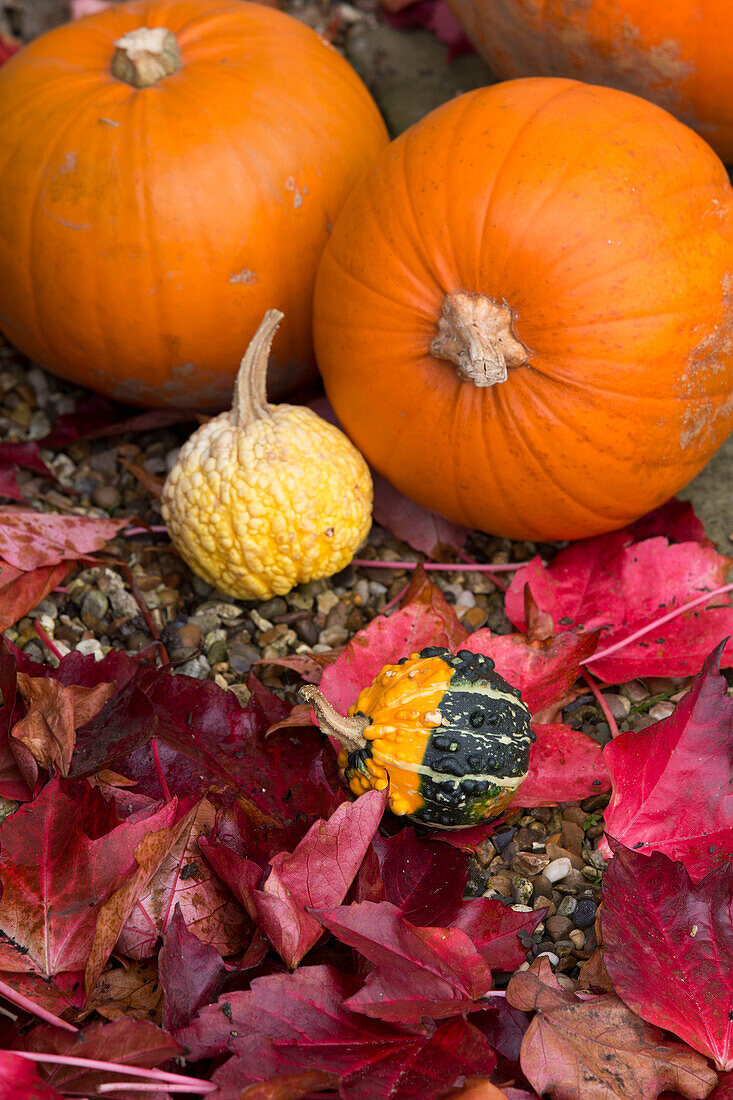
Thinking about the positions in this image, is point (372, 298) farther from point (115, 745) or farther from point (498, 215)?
point (115, 745)

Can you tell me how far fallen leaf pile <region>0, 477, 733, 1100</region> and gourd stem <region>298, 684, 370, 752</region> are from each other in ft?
0.31

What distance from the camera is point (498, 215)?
67.7 inches

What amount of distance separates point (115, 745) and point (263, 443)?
2.07ft

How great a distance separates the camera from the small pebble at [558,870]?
155cm

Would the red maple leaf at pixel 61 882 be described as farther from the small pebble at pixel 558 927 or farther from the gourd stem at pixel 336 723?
the small pebble at pixel 558 927

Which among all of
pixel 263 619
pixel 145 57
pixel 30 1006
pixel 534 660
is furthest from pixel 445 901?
pixel 145 57

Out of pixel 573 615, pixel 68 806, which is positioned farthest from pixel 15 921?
pixel 573 615

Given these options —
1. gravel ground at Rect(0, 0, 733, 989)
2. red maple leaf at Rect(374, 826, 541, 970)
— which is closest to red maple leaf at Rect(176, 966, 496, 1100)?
red maple leaf at Rect(374, 826, 541, 970)

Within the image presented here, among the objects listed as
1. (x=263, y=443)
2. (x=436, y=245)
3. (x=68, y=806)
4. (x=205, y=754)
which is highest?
(x=436, y=245)

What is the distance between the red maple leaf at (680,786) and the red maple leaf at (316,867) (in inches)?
14.6

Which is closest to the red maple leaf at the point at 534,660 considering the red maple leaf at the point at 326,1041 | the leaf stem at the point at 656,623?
the leaf stem at the point at 656,623

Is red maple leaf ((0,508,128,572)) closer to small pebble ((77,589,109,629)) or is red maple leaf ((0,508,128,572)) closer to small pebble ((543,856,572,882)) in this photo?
small pebble ((77,589,109,629))

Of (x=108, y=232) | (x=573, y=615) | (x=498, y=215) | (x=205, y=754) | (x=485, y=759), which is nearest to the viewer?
(x=485, y=759)

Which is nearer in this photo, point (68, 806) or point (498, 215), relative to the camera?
point (68, 806)
